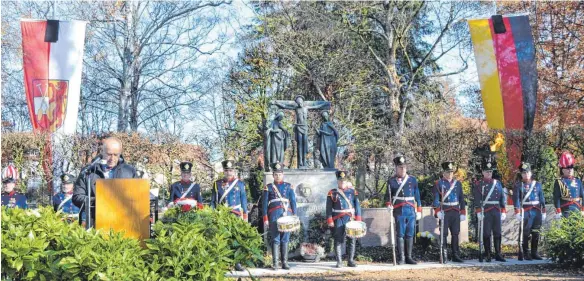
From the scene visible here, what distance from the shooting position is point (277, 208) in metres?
11.4

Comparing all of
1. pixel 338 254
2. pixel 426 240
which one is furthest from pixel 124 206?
pixel 426 240

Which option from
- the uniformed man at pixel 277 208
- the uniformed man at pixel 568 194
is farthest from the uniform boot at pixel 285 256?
the uniformed man at pixel 568 194

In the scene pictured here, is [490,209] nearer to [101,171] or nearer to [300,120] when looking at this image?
[300,120]

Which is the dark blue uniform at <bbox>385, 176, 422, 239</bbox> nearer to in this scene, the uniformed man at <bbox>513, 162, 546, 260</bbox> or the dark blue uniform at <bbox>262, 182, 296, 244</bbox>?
the dark blue uniform at <bbox>262, 182, 296, 244</bbox>

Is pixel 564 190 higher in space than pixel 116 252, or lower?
higher

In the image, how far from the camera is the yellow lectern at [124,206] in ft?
17.1

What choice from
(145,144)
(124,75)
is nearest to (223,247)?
(145,144)

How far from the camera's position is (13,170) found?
1728 centimetres

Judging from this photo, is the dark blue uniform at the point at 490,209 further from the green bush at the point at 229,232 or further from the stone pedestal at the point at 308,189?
the green bush at the point at 229,232

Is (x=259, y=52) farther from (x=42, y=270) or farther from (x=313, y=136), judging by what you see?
(x=42, y=270)

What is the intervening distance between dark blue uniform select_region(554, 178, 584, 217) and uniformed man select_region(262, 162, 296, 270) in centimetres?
504

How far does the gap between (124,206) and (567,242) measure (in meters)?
7.85

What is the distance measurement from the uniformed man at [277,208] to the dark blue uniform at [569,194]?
5.04m

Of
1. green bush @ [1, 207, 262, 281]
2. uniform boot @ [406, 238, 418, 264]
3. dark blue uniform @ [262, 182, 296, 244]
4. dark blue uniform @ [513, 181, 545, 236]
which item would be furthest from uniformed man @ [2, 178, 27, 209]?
dark blue uniform @ [513, 181, 545, 236]
